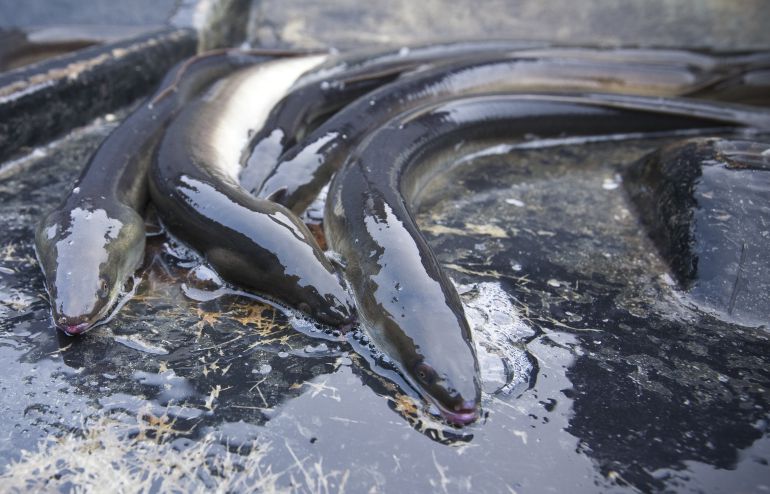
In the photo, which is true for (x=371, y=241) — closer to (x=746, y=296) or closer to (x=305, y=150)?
(x=305, y=150)

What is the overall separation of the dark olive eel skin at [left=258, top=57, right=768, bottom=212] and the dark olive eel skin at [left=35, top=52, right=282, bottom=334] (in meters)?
0.51

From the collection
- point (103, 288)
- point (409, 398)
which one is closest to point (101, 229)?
point (103, 288)

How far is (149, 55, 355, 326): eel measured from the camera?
6.89 feet

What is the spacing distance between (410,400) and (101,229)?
3.92ft

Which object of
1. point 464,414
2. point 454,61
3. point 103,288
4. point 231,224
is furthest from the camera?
point 454,61

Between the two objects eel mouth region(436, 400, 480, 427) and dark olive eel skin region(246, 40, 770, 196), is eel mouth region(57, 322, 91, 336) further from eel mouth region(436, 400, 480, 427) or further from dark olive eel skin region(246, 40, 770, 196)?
dark olive eel skin region(246, 40, 770, 196)

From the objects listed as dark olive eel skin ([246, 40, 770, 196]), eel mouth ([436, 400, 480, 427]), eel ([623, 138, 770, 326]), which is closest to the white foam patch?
eel mouth ([436, 400, 480, 427])

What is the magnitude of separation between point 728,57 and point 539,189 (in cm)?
182

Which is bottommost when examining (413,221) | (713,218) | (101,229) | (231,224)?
(101,229)

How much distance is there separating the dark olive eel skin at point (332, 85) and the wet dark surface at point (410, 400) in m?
0.71

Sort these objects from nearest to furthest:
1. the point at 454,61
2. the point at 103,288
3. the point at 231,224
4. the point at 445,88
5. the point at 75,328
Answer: the point at 75,328 < the point at 103,288 < the point at 231,224 < the point at 445,88 < the point at 454,61

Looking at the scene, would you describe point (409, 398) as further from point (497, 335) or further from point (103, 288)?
point (103, 288)

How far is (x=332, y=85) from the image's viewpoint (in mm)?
3398

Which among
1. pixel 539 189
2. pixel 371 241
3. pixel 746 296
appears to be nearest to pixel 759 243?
pixel 746 296
